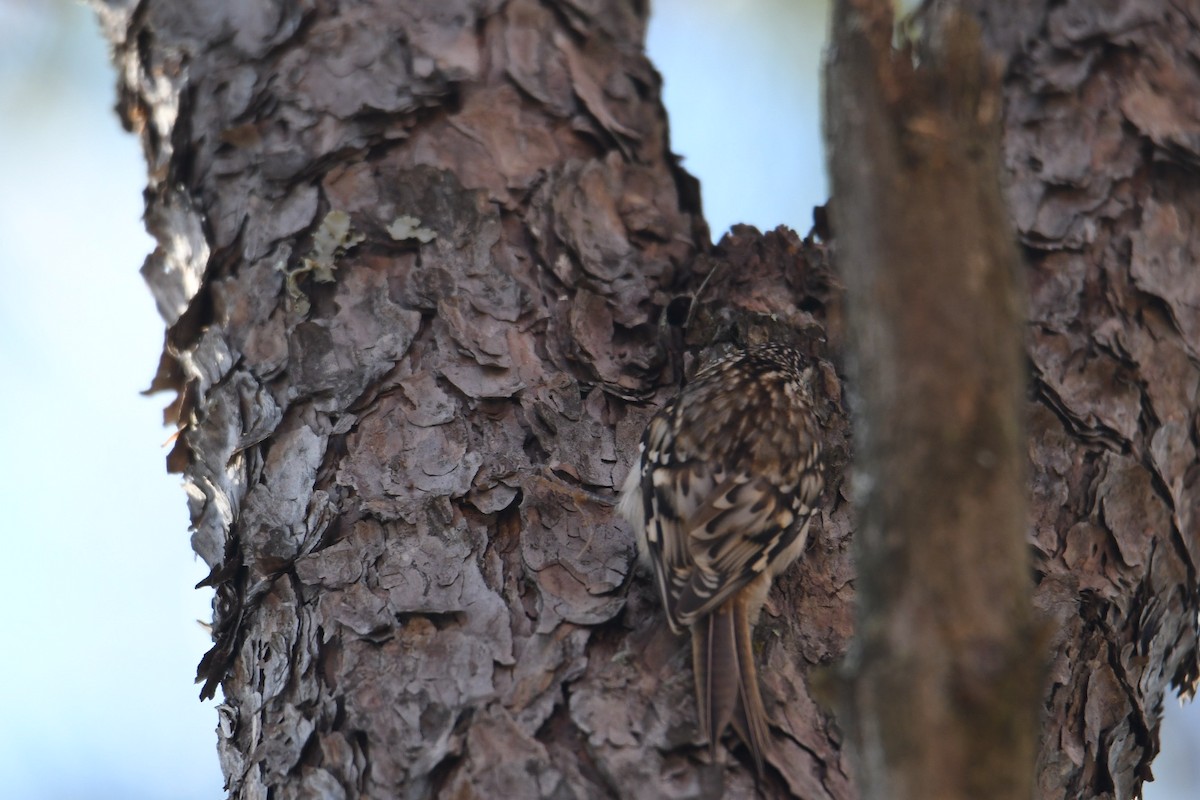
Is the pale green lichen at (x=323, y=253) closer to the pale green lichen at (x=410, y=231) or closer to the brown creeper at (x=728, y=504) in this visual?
the pale green lichen at (x=410, y=231)

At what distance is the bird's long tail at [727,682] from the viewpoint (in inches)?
96.3

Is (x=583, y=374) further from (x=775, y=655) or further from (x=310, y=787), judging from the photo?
(x=310, y=787)

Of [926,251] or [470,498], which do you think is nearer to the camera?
[926,251]

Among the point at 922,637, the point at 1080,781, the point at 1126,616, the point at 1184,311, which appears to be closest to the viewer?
the point at 922,637

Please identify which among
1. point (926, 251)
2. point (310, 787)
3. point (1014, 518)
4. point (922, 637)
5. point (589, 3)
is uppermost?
point (589, 3)

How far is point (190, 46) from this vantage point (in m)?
3.72

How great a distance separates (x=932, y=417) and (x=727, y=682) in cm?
110

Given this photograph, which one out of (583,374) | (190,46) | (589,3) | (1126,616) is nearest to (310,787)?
(583,374)

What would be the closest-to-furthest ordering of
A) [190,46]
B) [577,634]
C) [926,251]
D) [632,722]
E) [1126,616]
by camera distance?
[926,251]
[632,722]
[577,634]
[1126,616]
[190,46]

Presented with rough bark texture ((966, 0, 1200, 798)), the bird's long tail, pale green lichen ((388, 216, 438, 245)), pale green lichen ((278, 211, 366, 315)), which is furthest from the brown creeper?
pale green lichen ((278, 211, 366, 315))

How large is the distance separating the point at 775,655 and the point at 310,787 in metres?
1.07

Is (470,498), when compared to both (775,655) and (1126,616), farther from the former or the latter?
(1126,616)

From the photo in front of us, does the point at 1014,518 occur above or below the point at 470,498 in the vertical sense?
below

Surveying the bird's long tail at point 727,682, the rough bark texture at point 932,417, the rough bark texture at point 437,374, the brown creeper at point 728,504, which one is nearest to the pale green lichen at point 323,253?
the rough bark texture at point 437,374
